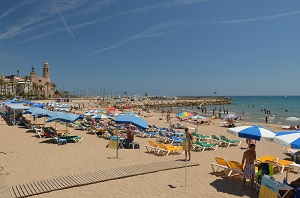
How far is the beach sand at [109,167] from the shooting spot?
6633 mm

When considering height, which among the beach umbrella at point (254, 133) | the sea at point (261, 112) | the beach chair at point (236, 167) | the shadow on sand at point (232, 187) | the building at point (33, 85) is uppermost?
the building at point (33, 85)

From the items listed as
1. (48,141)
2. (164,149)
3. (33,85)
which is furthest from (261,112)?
(33,85)

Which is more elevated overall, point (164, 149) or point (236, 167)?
point (236, 167)

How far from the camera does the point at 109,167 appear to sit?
28.8 feet

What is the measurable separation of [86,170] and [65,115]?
6246 millimetres

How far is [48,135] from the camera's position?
1398 centimetres

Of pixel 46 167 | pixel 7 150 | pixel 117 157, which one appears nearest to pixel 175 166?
pixel 117 157

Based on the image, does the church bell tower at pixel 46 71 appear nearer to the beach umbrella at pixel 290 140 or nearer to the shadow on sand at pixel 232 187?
the shadow on sand at pixel 232 187

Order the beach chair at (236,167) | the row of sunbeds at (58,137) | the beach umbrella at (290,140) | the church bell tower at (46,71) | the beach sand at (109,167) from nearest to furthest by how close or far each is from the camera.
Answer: the beach umbrella at (290,140), the beach sand at (109,167), the beach chair at (236,167), the row of sunbeds at (58,137), the church bell tower at (46,71)

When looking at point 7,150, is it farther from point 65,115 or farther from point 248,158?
point 248,158

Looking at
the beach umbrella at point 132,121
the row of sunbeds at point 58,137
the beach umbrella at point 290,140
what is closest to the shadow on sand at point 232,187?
the beach umbrella at point 290,140

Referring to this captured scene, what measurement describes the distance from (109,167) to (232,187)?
160 inches

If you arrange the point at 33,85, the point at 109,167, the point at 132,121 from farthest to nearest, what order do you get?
the point at 33,85 < the point at 132,121 < the point at 109,167

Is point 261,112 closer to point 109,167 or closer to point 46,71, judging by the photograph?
point 109,167
